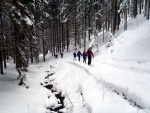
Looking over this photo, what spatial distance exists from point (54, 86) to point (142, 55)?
10455 millimetres

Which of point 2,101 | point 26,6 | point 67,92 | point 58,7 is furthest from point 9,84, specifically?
point 58,7

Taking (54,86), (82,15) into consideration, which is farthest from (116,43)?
(54,86)

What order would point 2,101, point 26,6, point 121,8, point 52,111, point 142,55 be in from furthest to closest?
point 121,8 → point 142,55 → point 26,6 → point 2,101 → point 52,111

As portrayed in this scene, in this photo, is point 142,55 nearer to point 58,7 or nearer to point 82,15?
point 82,15

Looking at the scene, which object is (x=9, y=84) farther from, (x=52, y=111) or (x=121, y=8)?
(x=121, y=8)

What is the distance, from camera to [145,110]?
17.9 ft

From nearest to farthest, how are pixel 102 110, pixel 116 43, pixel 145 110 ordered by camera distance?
1. pixel 145 110
2. pixel 102 110
3. pixel 116 43

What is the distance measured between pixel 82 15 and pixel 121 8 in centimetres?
848

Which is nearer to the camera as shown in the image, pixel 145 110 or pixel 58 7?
pixel 145 110

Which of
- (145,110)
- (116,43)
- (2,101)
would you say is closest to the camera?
(145,110)

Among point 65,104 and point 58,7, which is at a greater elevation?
point 58,7

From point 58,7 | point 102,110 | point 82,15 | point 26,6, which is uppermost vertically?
point 58,7

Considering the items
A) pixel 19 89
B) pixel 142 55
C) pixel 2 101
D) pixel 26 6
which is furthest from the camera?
pixel 142 55

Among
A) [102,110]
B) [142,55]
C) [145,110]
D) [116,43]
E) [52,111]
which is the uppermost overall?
[116,43]
